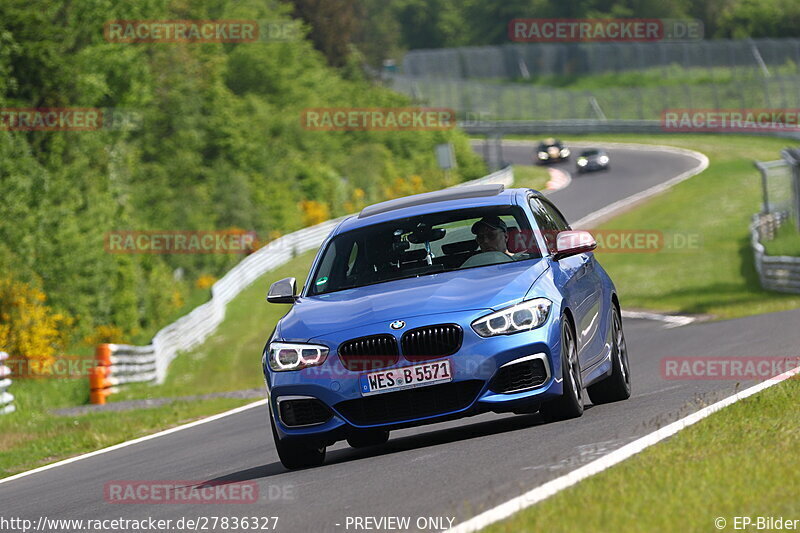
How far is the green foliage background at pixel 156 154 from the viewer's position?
4372cm

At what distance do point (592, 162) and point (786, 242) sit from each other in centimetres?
3818

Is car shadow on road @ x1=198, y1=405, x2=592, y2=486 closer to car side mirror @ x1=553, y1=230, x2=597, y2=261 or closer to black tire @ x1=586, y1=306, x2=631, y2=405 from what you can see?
black tire @ x1=586, y1=306, x2=631, y2=405

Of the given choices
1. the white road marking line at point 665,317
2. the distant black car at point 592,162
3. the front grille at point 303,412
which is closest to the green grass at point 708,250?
the white road marking line at point 665,317

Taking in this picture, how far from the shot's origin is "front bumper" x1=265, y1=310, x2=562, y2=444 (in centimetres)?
862

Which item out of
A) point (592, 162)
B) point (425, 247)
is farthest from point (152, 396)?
point (592, 162)

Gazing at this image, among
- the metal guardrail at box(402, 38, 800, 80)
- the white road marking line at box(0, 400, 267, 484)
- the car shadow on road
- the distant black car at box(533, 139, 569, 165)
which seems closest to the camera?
the car shadow on road

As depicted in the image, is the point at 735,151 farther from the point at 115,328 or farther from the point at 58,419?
the point at 58,419

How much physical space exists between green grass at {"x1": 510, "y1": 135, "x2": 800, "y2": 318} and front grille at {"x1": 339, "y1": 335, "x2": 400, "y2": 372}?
19943 mm

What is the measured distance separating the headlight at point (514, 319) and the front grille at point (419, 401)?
33cm

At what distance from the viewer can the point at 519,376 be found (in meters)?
8.75

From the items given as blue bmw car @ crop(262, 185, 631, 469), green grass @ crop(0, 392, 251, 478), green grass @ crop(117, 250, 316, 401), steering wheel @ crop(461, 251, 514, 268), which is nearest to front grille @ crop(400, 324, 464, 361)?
blue bmw car @ crop(262, 185, 631, 469)

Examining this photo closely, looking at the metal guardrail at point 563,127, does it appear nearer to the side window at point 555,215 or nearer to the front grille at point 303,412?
the side window at point 555,215

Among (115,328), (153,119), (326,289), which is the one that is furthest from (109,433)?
(153,119)

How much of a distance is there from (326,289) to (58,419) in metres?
11.6
